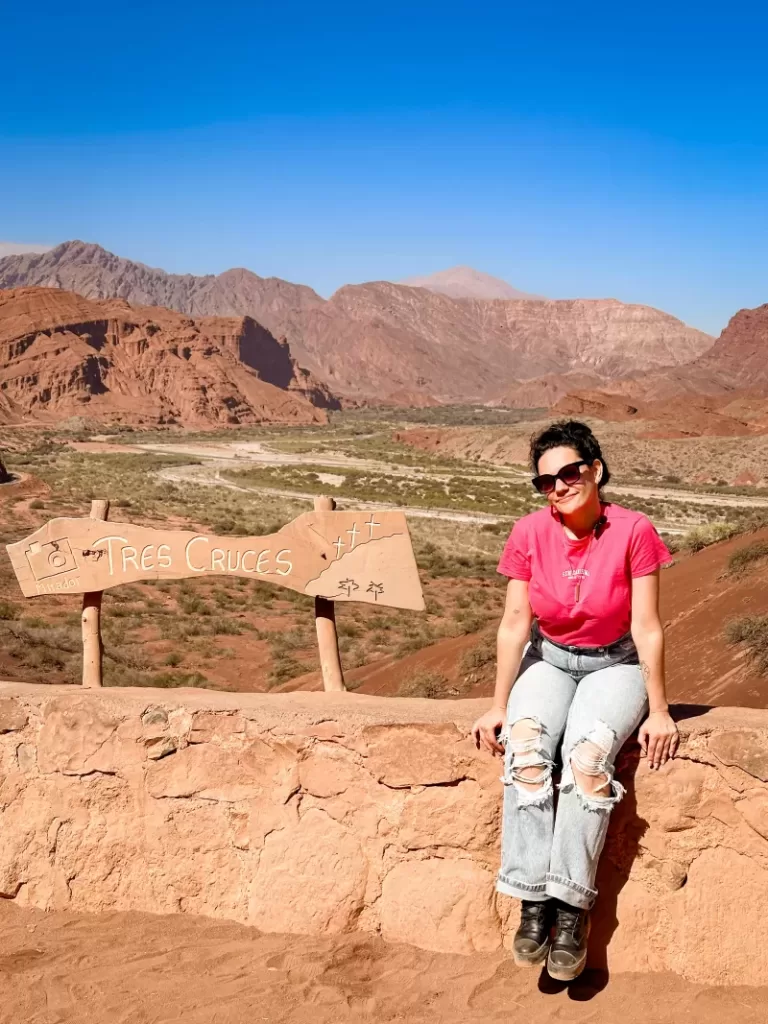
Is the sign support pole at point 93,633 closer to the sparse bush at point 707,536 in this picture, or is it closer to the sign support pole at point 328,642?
the sign support pole at point 328,642

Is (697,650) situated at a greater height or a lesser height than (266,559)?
lesser

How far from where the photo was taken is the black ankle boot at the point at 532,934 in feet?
11.0

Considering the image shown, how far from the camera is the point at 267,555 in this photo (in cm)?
485

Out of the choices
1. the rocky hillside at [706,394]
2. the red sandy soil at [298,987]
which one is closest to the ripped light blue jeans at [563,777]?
the red sandy soil at [298,987]

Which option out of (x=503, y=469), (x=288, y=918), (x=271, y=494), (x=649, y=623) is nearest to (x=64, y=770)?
(x=288, y=918)

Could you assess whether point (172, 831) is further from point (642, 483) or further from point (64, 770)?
point (642, 483)

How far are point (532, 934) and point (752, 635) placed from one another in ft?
19.0

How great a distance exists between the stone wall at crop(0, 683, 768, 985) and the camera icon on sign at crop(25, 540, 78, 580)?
0.75 meters

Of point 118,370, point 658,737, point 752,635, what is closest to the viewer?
point 658,737

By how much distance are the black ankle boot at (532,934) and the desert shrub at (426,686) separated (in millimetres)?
6883

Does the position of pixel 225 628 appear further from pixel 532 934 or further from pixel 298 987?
pixel 532 934

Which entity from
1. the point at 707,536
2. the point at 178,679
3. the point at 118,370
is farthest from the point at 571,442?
the point at 118,370

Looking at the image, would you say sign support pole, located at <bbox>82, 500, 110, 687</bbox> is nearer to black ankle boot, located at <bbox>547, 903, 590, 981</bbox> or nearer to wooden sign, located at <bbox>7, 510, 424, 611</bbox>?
wooden sign, located at <bbox>7, 510, 424, 611</bbox>

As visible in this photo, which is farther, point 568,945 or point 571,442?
point 571,442
